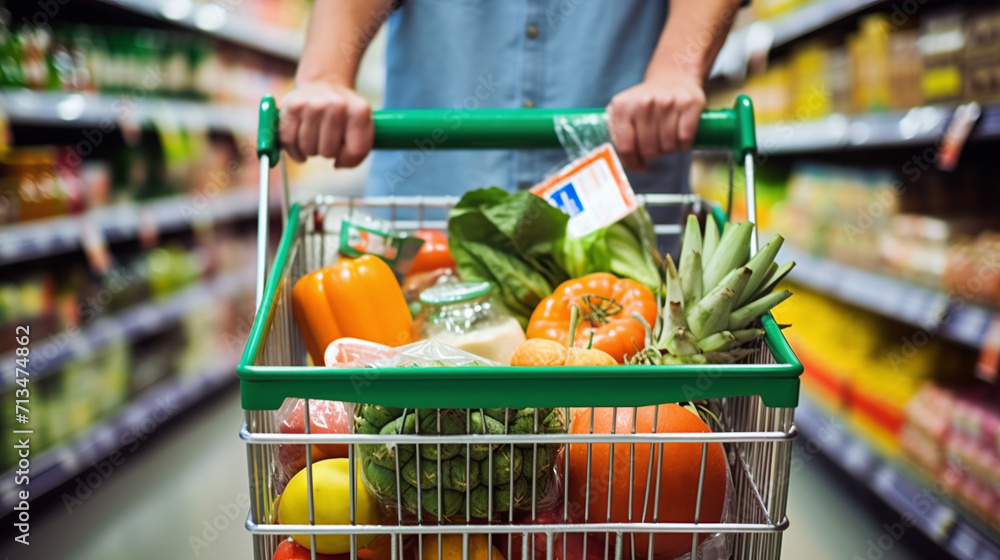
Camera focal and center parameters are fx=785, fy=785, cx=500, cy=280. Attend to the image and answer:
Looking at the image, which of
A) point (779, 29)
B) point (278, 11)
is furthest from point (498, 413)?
point (278, 11)

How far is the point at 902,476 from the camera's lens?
2.59m

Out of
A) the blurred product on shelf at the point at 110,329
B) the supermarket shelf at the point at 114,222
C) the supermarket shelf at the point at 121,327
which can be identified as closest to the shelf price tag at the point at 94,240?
the supermarket shelf at the point at 114,222

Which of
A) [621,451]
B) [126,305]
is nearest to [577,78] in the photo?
[621,451]

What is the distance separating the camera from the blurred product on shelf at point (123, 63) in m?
2.55

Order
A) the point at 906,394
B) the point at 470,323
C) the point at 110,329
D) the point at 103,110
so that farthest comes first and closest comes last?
the point at 110,329, the point at 103,110, the point at 906,394, the point at 470,323

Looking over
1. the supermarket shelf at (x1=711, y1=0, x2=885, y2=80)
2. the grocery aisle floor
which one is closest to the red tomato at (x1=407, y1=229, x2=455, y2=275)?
the grocery aisle floor

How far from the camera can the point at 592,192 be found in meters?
1.11

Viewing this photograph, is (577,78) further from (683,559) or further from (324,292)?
(683,559)

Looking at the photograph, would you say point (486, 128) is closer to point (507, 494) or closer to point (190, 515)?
point (507, 494)

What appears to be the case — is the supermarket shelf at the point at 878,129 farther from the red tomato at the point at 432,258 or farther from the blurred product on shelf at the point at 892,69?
the red tomato at the point at 432,258

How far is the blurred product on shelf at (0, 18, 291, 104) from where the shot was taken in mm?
2549

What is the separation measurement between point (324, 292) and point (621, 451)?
460 millimetres

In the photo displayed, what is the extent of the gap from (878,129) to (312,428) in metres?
2.32

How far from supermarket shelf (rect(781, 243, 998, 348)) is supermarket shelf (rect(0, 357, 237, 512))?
8.67 ft
